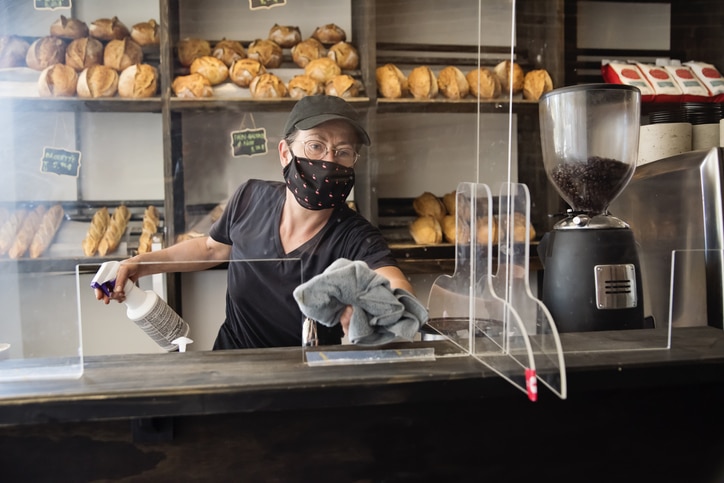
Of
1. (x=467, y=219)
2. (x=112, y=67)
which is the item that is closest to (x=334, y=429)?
(x=467, y=219)

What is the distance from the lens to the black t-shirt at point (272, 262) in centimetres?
106

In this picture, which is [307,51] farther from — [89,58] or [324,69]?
[89,58]

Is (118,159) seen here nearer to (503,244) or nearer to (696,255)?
(503,244)

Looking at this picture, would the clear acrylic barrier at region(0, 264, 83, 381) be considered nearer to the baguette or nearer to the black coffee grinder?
the black coffee grinder

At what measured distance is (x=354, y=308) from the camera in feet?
3.24

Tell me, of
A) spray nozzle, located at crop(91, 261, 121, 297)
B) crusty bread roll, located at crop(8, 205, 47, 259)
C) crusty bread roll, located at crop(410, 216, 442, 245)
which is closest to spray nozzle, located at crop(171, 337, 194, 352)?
spray nozzle, located at crop(91, 261, 121, 297)

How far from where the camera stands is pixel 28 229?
2182 millimetres

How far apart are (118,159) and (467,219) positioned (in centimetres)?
163

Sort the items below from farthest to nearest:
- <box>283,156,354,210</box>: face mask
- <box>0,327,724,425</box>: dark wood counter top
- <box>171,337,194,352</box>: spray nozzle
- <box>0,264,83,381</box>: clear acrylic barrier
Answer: <box>283,156,354,210</box>: face mask
<box>171,337,194,352</box>: spray nozzle
<box>0,264,83,381</box>: clear acrylic barrier
<box>0,327,724,425</box>: dark wood counter top

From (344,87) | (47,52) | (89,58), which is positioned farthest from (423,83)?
(47,52)

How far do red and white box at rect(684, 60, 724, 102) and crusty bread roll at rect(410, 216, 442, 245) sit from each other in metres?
1.06

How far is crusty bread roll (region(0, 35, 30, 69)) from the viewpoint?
2.32 metres

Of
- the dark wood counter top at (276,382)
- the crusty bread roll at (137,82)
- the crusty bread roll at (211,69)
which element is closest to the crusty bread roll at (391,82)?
the crusty bread roll at (211,69)

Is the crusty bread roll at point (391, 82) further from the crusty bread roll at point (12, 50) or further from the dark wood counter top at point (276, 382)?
the dark wood counter top at point (276, 382)
